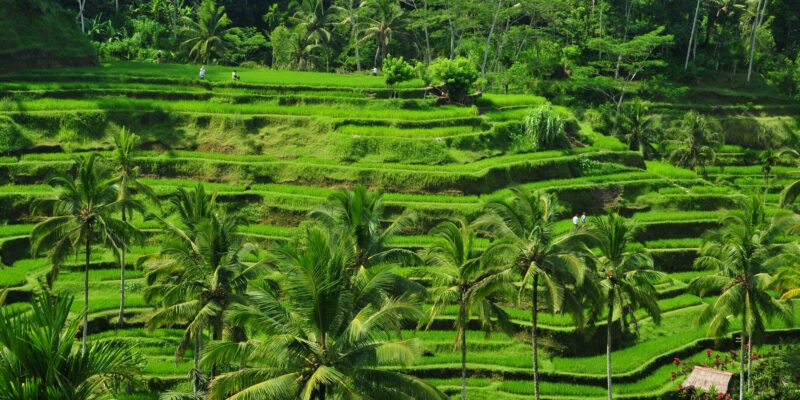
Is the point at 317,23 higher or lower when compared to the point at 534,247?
higher

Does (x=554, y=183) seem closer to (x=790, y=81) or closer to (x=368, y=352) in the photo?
(x=368, y=352)

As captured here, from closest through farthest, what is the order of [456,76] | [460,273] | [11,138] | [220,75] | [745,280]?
[460,273] → [745,280] → [11,138] → [456,76] → [220,75]

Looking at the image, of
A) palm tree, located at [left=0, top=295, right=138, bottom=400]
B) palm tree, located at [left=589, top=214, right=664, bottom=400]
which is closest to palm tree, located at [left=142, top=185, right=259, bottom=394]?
palm tree, located at [left=0, top=295, right=138, bottom=400]

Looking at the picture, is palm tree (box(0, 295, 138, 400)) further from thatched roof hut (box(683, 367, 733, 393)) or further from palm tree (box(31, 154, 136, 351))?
thatched roof hut (box(683, 367, 733, 393))

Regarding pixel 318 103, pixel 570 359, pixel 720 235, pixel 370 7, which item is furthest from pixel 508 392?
pixel 370 7

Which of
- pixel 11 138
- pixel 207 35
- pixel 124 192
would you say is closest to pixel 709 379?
pixel 124 192

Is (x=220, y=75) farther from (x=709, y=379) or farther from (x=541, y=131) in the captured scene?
(x=709, y=379)

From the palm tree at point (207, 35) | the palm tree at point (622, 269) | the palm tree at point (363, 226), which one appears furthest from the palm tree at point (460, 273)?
the palm tree at point (207, 35)
